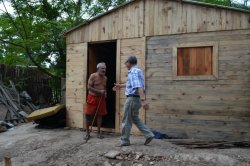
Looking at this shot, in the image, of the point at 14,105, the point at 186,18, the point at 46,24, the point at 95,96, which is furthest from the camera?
the point at 46,24

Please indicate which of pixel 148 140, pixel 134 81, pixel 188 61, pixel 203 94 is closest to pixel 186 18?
pixel 188 61

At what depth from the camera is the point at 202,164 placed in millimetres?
5891

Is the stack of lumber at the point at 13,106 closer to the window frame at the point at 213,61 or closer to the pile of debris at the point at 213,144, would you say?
the window frame at the point at 213,61

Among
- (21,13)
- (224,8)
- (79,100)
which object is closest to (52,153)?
(79,100)

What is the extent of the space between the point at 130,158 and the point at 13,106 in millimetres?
7744

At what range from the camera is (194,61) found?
773 centimetres

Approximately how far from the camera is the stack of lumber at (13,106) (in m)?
12.0

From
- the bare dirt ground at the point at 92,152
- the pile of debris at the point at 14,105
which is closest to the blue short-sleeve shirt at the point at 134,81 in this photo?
the bare dirt ground at the point at 92,152

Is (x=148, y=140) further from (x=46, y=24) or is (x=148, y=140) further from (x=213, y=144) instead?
(x=46, y=24)

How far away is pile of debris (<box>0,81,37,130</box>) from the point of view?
11961 mm

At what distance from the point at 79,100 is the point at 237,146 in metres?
Result: 4.68

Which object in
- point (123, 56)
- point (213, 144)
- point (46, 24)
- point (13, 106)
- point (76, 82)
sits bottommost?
point (213, 144)

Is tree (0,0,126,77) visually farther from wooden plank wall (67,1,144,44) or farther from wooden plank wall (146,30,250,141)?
wooden plank wall (146,30,250,141)

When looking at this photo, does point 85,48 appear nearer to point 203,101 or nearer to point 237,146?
point 203,101
